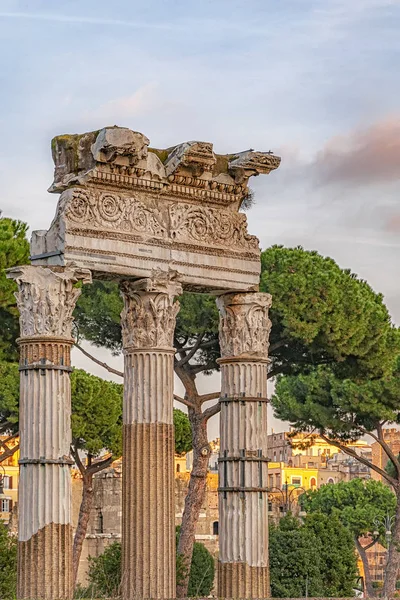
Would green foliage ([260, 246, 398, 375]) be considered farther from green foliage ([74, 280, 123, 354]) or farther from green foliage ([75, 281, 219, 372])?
green foliage ([74, 280, 123, 354])

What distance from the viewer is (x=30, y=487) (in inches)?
714

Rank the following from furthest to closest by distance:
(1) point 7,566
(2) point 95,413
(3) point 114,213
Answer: (2) point 95,413, (1) point 7,566, (3) point 114,213

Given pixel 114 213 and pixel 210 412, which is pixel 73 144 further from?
pixel 210 412

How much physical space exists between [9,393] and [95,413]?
27.1ft

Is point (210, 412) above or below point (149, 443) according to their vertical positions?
above

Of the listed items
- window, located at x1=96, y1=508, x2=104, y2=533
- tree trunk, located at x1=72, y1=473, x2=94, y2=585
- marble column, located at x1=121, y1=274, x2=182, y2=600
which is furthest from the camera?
window, located at x1=96, y1=508, x2=104, y2=533

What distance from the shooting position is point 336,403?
1583 inches

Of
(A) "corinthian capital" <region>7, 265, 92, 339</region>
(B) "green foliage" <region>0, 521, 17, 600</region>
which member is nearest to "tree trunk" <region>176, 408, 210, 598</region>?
(B) "green foliage" <region>0, 521, 17, 600</region>

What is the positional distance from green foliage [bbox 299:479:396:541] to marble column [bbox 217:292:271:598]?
5731cm

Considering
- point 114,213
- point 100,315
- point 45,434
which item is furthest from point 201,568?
point 45,434

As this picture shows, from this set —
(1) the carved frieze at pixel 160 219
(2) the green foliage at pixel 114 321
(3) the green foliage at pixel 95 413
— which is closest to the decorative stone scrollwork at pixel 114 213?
(1) the carved frieze at pixel 160 219

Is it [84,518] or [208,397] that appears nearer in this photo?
[208,397]

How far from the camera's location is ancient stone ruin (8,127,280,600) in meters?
18.2

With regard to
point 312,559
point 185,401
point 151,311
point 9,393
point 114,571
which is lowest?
point 114,571
